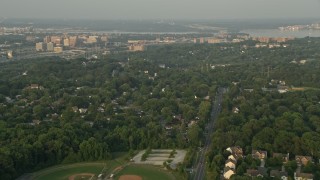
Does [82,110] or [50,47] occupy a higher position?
[50,47]

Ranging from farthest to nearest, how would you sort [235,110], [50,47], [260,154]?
1. [50,47]
2. [235,110]
3. [260,154]

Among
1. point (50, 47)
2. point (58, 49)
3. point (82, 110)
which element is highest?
point (50, 47)

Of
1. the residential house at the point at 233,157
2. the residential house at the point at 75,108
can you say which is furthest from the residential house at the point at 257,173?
the residential house at the point at 75,108

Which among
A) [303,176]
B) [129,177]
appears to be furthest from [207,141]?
[303,176]

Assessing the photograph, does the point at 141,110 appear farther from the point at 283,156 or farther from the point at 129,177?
the point at 283,156

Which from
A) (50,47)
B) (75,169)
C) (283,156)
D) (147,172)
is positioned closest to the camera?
(147,172)

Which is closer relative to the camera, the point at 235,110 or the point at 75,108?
the point at 235,110

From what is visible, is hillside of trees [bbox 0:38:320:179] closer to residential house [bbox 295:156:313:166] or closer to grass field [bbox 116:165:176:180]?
residential house [bbox 295:156:313:166]

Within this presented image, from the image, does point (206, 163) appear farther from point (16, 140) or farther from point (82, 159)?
point (16, 140)

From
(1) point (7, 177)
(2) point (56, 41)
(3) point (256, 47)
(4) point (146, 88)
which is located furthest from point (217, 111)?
(2) point (56, 41)
